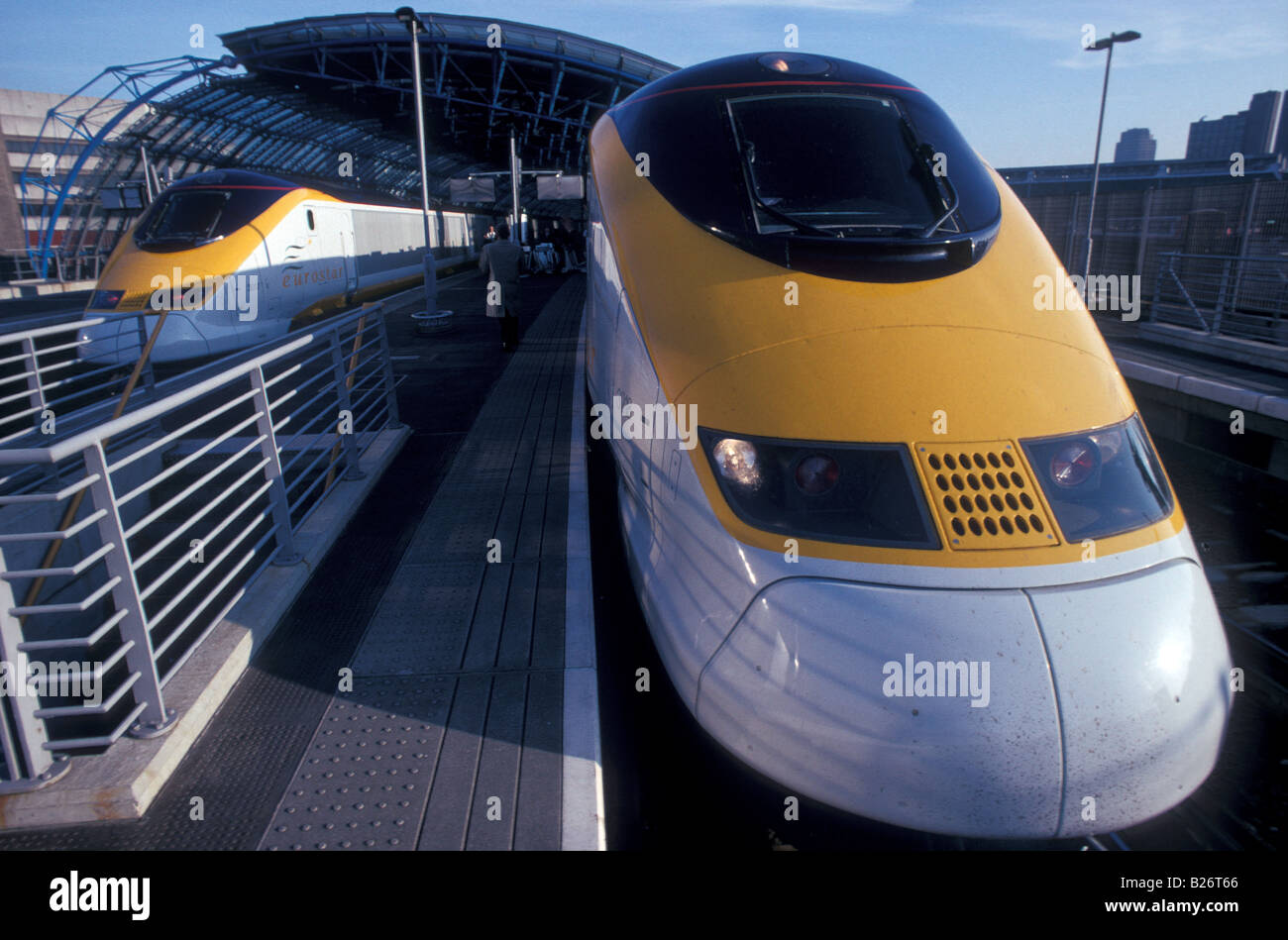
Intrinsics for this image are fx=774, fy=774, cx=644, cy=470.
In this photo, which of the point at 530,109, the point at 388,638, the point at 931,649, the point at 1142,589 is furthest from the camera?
the point at 530,109

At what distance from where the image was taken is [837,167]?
12.0ft

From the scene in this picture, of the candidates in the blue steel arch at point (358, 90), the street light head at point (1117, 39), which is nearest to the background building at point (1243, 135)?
the street light head at point (1117, 39)

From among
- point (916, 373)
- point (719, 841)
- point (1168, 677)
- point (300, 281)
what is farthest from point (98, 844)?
point (300, 281)

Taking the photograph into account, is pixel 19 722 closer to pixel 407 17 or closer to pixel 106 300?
pixel 106 300

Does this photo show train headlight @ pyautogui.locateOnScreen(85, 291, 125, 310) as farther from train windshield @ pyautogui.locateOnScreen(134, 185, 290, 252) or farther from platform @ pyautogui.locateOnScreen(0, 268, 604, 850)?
platform @ pyautogui.locateOnScreen(0, 268, 604, 850)

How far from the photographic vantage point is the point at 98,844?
2.45 m

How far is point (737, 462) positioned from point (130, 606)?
221 centimetres

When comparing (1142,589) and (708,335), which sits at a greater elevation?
(708,335)

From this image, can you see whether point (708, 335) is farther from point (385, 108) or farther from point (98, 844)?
point (385, 108)

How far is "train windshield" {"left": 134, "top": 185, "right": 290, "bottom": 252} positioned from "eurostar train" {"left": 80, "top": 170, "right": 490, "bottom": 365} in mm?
15

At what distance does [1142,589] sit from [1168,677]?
256mm

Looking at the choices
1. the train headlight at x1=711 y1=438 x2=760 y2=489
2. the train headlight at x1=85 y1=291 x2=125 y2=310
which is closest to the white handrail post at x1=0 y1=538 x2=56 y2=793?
the train headlight at x1=711 y1=438 x2=760 y2=489

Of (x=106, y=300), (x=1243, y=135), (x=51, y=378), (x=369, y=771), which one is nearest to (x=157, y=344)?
(x=106, y=300)

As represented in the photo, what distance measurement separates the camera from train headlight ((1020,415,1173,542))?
98.0 inches
